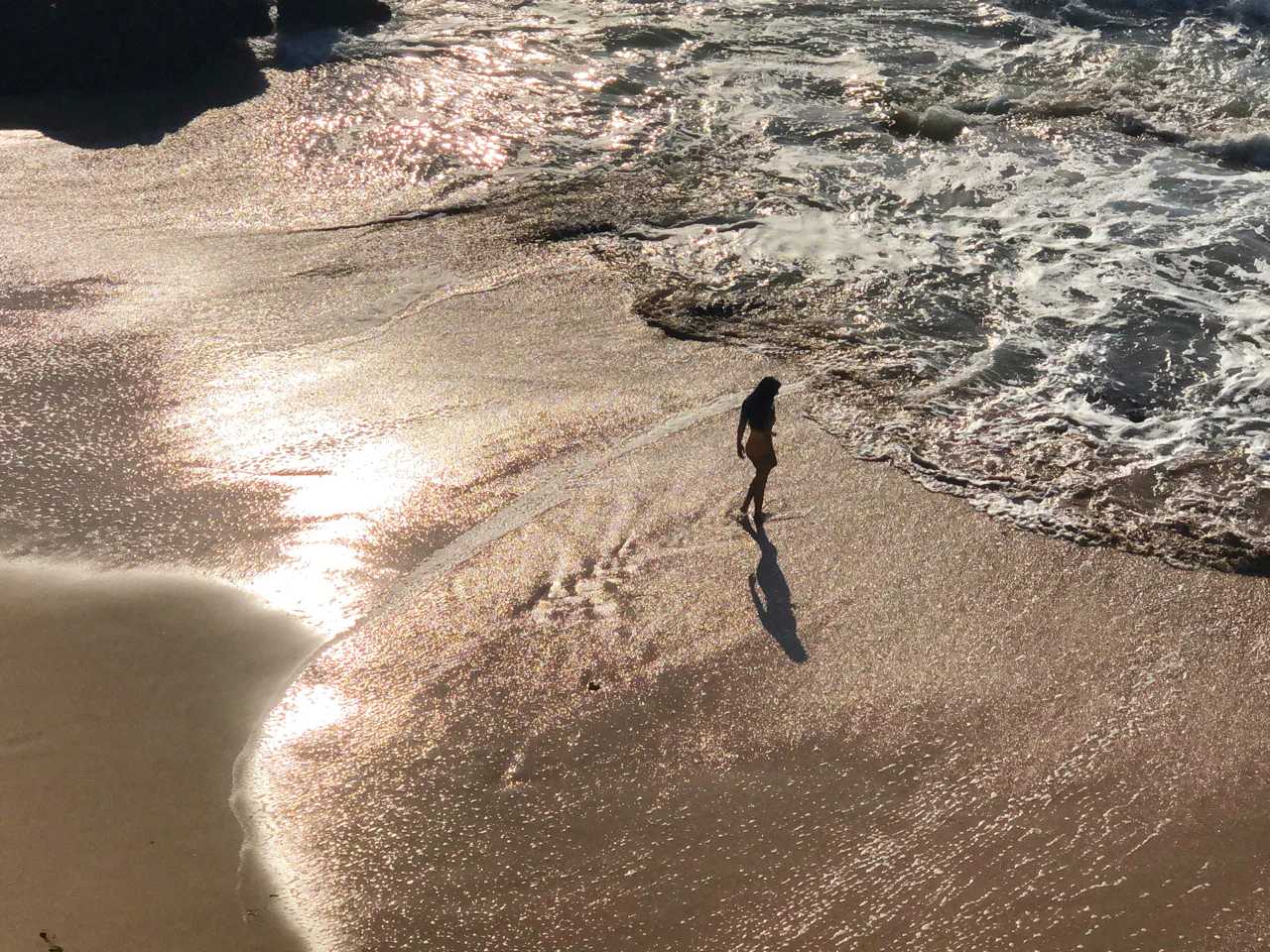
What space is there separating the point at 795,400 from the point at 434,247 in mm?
3770

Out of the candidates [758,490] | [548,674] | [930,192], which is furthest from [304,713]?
[930,192]

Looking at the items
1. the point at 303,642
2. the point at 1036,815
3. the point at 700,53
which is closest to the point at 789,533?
the point at 1036,815

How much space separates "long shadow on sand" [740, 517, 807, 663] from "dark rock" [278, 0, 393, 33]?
11.0 metres

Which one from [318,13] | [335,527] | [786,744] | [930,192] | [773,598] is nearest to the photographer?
[786,744]

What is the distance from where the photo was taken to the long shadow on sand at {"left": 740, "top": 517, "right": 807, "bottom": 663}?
620 cm

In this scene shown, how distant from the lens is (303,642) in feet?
19.7

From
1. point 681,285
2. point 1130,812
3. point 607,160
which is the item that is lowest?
point 1130,812

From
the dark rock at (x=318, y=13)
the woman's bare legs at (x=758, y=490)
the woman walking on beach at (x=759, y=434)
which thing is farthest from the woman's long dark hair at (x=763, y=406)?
the dark rock at (x=318, y=13)

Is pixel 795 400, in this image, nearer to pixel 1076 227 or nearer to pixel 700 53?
pixel 1076 227

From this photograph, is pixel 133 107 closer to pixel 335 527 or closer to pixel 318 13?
pixel 318 13

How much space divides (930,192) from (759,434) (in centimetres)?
562

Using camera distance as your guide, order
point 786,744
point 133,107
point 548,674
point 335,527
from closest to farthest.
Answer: point 786,744 < point 548,674 < point 335,527 < point 133,107

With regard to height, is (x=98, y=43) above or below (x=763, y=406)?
above

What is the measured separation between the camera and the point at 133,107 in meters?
12.7
